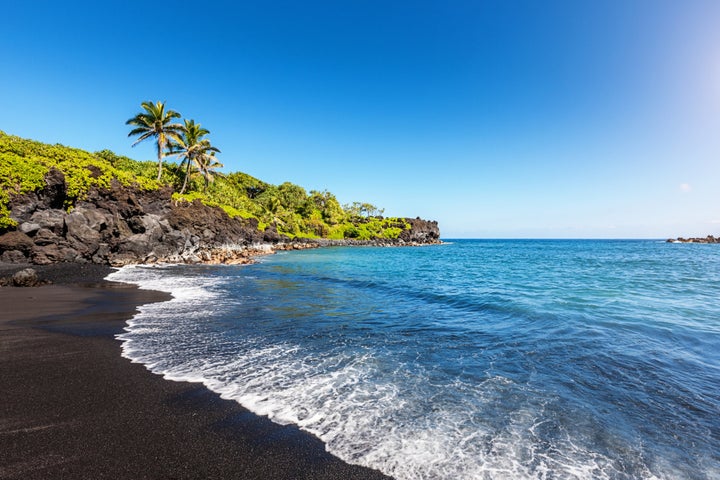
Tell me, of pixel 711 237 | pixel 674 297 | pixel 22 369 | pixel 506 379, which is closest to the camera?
pixel 22 369

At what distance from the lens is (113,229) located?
1203 inches

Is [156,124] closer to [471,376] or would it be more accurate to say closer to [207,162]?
[207,162]

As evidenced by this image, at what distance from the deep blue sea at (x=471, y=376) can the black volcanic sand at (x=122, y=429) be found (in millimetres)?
474

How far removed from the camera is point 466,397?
677cm

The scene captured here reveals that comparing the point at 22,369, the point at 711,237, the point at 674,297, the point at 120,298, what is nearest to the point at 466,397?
the point at 22,369

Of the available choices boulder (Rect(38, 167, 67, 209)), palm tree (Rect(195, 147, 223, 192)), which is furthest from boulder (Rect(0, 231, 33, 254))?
palm tree (Rect(195, 147, 223, 192))

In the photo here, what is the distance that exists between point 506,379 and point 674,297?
62.9ft

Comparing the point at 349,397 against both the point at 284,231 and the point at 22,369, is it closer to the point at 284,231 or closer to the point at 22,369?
the point at 22,369

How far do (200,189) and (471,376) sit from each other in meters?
70.2

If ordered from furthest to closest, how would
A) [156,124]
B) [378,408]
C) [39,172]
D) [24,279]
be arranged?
[156,124] → [39,172] → [24,279] → [378,408]

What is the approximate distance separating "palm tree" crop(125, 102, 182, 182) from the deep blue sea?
42.3 meters

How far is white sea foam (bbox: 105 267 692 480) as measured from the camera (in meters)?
4.67

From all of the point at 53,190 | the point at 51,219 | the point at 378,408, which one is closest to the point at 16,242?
the point at 51,219

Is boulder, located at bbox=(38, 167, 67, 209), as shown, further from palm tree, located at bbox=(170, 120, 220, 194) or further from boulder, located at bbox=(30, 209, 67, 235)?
palm tree, located at bbox=(170, 120, 220, 194)
